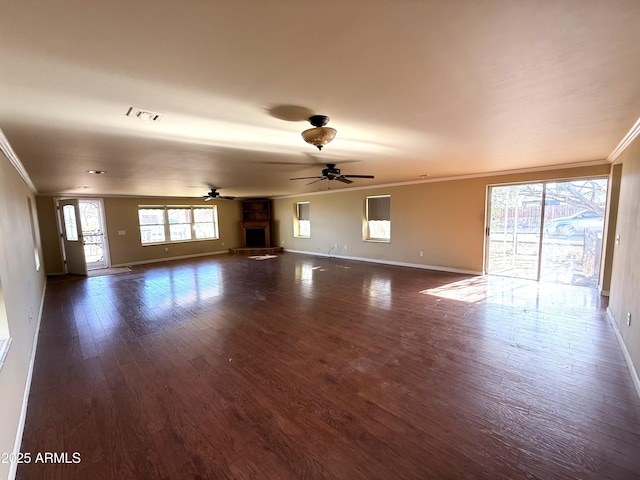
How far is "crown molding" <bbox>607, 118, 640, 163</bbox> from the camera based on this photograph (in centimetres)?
274

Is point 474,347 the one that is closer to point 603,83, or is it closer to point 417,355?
point 417,355

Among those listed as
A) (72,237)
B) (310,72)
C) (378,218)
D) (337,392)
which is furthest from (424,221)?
(72,237)

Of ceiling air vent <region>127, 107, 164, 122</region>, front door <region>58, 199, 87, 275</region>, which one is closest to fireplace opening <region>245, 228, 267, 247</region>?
front door <region>58, 199, 87, 275</region>

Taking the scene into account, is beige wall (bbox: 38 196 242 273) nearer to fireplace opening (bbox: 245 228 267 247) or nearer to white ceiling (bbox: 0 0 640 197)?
fireplace opening (bbox: 245 228 267 247)

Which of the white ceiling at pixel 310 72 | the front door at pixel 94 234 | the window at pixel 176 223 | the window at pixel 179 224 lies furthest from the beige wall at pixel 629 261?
the front door at pixel 94 234

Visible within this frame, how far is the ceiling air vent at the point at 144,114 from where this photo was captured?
205 centimetres

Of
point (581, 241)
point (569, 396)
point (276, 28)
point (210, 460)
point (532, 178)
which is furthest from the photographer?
point (532, 178)

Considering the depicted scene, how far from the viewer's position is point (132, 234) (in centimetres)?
850

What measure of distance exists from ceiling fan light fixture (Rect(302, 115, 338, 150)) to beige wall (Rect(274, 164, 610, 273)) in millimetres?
4882

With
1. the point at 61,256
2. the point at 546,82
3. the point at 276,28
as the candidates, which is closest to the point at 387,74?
the point at 276,28

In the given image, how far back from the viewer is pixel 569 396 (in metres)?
2.09

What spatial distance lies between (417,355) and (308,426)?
4.53ft

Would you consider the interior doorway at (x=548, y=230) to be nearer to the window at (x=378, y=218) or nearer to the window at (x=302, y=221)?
the window at (x=378, y=218)

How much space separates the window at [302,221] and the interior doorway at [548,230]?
19.3ft
